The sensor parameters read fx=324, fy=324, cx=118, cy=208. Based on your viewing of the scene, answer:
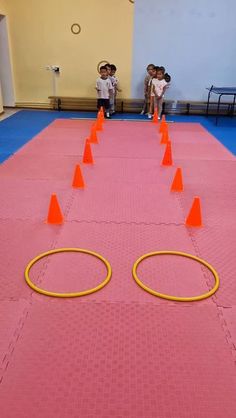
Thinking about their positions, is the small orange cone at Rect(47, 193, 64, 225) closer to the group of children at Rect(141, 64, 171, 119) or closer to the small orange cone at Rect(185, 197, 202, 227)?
the small orange cone at Rect(185, 197, 202, 227)

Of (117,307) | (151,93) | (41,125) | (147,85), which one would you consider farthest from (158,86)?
(117,307)

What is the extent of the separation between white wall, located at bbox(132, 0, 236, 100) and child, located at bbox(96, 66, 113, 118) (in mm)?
1250

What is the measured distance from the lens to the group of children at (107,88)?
902cm

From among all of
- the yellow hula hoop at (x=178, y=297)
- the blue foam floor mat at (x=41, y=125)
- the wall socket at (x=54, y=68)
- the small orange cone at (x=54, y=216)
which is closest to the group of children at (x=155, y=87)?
the blue foam floor mat at (x=41, y=125)

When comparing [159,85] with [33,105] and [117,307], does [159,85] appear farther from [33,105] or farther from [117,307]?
[117,307]

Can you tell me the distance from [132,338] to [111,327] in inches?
6.1

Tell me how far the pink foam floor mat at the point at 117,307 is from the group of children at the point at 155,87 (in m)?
5.28

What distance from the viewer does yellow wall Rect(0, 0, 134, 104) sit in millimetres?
9367

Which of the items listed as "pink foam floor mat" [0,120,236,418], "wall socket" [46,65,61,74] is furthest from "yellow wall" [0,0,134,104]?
"pink foam floor mat" [0,120,236,418]

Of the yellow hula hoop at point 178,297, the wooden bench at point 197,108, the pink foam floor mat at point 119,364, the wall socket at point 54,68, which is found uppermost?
the wall socket at point 54,68

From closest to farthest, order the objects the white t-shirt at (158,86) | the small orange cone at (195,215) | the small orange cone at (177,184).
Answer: the small orange cone at (195,215) → the small orange cone at (177,184) → the white t-shirt at (158,86)

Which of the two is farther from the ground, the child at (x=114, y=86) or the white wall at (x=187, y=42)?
the white wall at (x=187, y=42)

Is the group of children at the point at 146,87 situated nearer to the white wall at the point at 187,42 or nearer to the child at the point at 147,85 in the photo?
the child at the point at 147,85

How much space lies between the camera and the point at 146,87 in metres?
9.62
